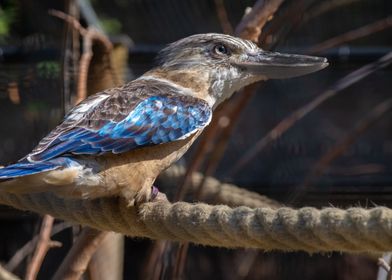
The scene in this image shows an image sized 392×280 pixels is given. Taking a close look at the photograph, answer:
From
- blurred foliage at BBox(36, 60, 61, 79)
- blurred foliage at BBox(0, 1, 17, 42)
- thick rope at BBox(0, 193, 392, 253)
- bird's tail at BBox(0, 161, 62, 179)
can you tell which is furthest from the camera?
blurred foliage at BBox(0, 1, 17, 42)

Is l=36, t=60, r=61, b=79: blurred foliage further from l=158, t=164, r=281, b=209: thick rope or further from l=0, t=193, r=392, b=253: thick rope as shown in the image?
l=0, t=193, r=392, b=253: thick rope

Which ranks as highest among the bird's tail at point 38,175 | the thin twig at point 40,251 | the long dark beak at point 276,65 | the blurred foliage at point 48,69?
the long dark beak at point 276,65

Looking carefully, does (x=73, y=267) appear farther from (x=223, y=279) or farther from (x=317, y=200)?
(x=223, y=279)

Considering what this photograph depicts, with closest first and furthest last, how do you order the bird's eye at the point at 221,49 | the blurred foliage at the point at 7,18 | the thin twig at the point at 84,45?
the bird's eye at the point at 221,49 < the thin twig at the point at 84,45 < the blurred foliage at the point at 7,18

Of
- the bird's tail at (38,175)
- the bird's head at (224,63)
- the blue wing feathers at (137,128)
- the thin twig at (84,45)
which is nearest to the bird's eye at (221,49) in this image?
the bird's head at (224,63)

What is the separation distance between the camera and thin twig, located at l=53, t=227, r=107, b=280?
316cm

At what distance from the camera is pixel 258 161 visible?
16.1 feet

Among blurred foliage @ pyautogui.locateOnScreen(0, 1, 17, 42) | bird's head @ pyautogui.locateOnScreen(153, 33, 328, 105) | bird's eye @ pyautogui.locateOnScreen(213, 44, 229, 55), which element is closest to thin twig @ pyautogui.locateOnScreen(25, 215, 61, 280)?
bird's head @ pyautogui.locateOnScreen(153, 33, 328, 105)

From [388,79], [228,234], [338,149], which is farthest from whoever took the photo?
[388,79]

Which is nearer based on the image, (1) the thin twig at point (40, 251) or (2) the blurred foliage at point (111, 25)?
(1) the thin twig at point (40, 251)

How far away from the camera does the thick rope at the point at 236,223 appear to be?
84.2 inches

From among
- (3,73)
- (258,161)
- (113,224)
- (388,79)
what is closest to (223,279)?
(258,161)

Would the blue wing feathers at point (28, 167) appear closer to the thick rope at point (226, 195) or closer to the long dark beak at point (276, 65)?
the long dark beak at point (276, 65)

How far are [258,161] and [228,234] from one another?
2510mm
